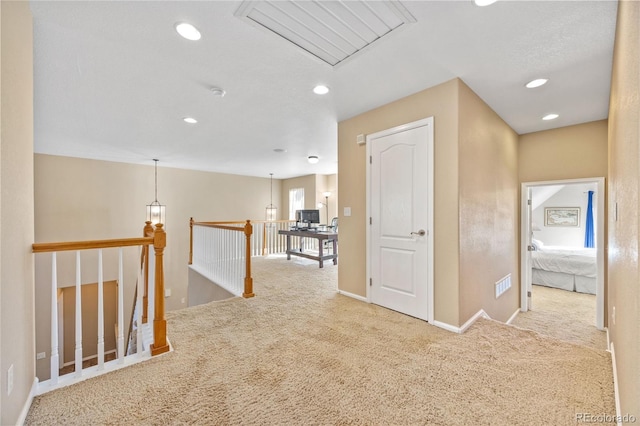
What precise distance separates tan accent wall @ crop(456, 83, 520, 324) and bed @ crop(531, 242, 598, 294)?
81.3 inches

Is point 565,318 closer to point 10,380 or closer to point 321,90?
point 321,90

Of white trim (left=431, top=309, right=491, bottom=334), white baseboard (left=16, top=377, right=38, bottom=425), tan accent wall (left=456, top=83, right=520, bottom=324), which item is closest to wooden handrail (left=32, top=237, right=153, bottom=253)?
white baseboard (left=16, top=377, right=38, bottom=425)

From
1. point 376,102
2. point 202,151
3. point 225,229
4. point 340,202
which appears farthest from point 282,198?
point 376,102

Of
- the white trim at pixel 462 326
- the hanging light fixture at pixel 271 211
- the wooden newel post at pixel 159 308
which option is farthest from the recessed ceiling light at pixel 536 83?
the hanging light fixture at pixel 271 211

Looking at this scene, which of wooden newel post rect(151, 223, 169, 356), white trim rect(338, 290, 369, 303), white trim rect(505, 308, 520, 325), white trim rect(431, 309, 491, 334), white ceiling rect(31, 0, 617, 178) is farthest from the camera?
white trim rect(505, 308, 520, 325)

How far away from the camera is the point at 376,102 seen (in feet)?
9.68

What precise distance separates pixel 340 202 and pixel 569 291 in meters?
5.03

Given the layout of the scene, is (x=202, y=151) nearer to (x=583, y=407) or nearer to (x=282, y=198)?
(x=282, y=198)

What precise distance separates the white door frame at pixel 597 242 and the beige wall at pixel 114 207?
697 centimetres

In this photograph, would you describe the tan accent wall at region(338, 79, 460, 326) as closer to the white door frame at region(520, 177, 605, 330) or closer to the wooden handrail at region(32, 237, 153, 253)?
the wooden handrail at region(32, 237, 153, 253)

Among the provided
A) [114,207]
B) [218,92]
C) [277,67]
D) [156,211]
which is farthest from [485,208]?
[114,207]

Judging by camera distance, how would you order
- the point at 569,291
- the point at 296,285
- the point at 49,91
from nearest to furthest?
the point at 49,91 → the point at 296,285 → the point at 569,291

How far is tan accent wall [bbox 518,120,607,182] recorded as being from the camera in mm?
3428

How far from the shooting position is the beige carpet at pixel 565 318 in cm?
324
